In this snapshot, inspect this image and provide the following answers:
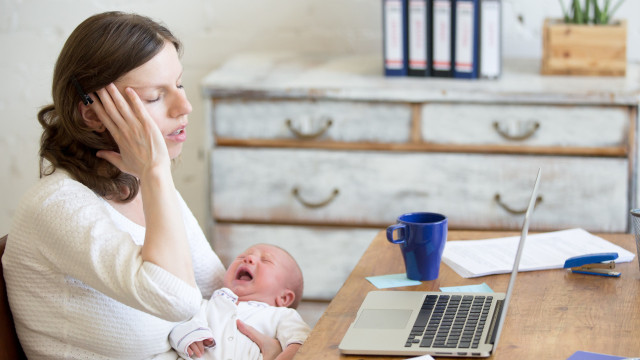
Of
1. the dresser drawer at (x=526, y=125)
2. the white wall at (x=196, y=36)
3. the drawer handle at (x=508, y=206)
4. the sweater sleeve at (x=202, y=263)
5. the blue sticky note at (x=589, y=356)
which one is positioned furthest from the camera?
the white wall at (x=196, y=36)

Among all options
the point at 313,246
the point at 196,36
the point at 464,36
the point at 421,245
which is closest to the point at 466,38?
the point at 464,36

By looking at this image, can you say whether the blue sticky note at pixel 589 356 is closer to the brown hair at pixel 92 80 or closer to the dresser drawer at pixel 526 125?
the brown hair at pixel 92 80

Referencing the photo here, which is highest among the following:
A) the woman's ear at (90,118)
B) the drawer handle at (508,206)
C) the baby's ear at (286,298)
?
the woman's ear at (90,118)

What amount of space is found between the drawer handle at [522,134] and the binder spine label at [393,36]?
0.38 meters

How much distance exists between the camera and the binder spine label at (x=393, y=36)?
2.43 m

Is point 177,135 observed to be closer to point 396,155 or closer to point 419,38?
point 396,155

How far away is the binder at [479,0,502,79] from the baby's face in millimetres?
1101

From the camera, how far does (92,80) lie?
1.23 m

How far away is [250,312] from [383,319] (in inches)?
15.1

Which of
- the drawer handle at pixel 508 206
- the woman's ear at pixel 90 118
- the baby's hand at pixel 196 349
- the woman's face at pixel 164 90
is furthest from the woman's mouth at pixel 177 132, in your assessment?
the drawer handle at pixel 508 206

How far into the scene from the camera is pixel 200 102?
2.98 meters

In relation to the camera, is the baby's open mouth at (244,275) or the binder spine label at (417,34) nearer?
the baby's open mouth at (244,275)

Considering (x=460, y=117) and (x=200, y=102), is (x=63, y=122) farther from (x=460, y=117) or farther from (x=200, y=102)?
(x=200, y=102)

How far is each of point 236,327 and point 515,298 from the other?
463 mm
